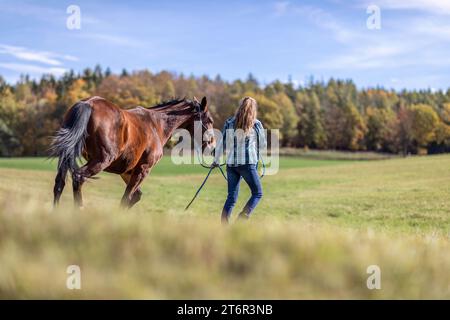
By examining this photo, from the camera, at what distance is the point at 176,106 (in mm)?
11742

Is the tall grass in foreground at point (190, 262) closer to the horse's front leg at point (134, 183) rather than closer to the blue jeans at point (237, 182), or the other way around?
the blue jeans at point (237, 182)

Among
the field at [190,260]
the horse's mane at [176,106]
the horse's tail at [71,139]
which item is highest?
the horse's mane at [176,106]

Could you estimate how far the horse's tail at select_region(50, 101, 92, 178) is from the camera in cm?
849

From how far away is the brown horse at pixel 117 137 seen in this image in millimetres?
8570

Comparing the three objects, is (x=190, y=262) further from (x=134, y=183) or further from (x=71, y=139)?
(x=134, y=183)

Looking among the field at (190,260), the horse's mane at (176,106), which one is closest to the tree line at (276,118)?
the horse's mane at (176,106)

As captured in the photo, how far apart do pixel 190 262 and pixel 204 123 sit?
7300mm

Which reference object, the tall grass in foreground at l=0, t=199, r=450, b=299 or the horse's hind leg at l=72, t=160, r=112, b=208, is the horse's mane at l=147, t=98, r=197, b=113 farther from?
the tall grass in foreground at l=0, t=199, r=450, b=299

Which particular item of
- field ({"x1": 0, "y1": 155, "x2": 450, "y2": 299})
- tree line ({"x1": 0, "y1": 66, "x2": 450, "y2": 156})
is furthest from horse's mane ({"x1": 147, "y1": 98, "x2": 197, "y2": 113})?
tree line ({"x1": 0, "y1": 66, "x2": 450, "y2": 156})

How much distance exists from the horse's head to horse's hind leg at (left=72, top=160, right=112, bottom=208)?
10.1 feet

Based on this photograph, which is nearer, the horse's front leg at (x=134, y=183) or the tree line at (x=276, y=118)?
the horse's front leg at (x=134, y=183)

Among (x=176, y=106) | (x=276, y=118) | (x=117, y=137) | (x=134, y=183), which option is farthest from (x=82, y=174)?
(x=276, y=118)

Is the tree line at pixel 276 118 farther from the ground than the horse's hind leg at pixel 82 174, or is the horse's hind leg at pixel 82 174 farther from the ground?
the tree line at pixel 276 118
